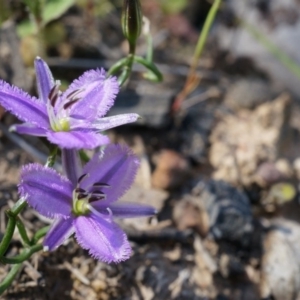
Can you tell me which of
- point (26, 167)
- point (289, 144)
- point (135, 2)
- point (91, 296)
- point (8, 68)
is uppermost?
point (135, 2)

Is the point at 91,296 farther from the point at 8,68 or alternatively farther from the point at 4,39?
the point at 4,39

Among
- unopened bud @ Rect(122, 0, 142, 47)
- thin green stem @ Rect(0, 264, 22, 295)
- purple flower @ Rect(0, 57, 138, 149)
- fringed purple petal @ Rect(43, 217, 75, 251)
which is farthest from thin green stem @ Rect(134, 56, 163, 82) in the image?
thin green stem @ Rect(0, 264, 22, 295)

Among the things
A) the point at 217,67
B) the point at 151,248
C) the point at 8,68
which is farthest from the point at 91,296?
the point at 217,67

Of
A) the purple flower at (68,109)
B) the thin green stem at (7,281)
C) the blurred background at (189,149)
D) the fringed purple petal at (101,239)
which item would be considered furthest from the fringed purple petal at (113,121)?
the blurred background at (189,149)

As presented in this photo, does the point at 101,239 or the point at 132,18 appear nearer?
the point at 101,239

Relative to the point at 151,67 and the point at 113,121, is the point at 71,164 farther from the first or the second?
the point at 151,67

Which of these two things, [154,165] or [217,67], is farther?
[217,67]

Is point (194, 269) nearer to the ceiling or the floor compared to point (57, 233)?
nearer to the floor

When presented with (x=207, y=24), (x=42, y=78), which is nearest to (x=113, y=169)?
(x=42, y=78)
